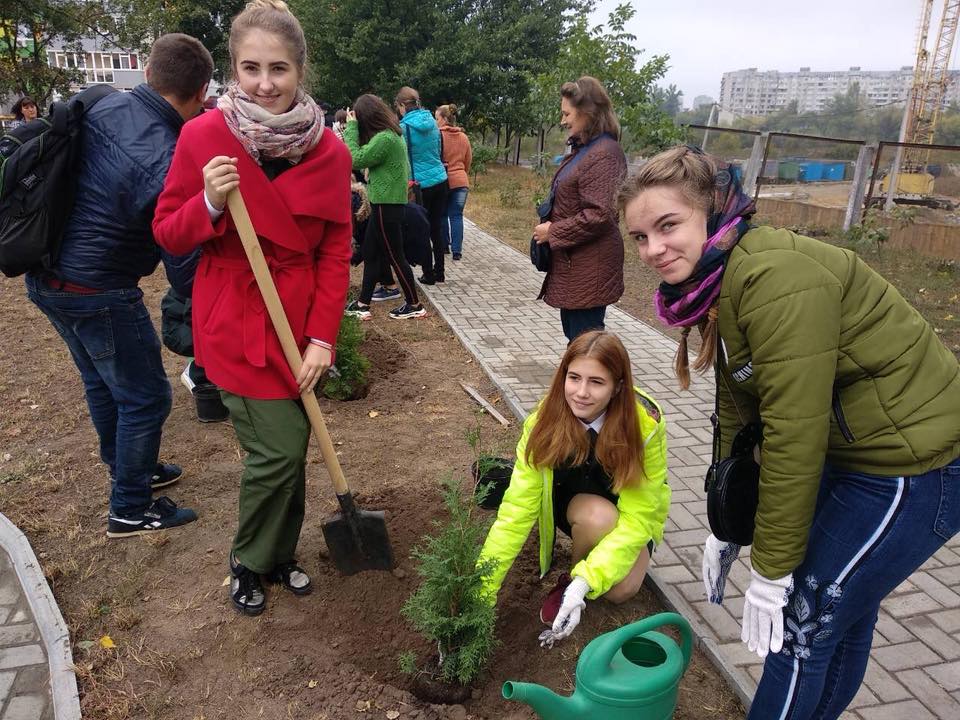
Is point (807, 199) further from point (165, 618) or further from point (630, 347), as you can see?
point (165, 618)

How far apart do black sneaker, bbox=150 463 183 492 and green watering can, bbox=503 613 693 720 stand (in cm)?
258

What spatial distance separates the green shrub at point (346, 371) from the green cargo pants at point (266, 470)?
83.5 inches

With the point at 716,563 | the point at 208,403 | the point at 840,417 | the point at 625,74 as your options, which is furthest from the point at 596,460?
the point at 625,74

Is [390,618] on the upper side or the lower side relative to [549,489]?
lower

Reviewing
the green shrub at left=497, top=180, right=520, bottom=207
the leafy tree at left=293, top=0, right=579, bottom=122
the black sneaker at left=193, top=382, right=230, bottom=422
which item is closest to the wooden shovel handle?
the black sneaker at left=193, top=382, right=230, bottom=422

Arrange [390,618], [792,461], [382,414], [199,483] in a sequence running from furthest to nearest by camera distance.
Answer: [382,414] < [199,483] < [390,618] < [792,461]

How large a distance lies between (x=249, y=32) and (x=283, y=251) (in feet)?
2.27

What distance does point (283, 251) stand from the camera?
2479 millimetres

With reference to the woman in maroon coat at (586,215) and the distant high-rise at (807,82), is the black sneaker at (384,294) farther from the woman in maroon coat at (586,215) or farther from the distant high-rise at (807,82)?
the distant high-rise at (807,82)

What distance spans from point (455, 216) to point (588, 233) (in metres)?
5.57

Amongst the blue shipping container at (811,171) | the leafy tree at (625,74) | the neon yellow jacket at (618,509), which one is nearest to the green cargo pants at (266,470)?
the neon yellow jacket at (618,509)

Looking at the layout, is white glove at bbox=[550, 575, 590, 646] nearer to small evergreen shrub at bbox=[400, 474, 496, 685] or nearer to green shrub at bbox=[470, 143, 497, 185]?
small evergreen shrub at bbox=[400, 474, 496, 685]

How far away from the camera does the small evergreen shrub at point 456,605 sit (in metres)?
2.28

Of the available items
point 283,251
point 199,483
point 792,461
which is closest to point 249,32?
point 283,251
